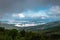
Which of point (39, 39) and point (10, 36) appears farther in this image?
point (39, 39)

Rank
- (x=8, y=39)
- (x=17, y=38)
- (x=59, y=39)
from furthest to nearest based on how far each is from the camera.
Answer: (x=59, y=39) < (x=17, y=38) < (x=8, y=39)

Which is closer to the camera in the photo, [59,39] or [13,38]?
[13,38]

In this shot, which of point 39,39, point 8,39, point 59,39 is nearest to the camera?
point 8,39

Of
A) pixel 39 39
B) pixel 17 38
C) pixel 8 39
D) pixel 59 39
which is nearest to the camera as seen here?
pixel 8 39

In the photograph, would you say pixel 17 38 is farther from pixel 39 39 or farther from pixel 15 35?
pixel 39 39

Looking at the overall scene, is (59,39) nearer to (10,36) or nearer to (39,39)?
(39,39)

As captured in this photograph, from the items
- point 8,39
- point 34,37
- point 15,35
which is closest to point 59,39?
point 34,37

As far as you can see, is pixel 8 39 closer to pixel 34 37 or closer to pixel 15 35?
pixel 15 35

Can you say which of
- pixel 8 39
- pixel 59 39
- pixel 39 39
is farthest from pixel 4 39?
pixel 59 39

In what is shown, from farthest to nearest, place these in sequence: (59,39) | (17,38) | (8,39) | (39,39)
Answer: (59,39), (39,39), (17,38), (8,39)
